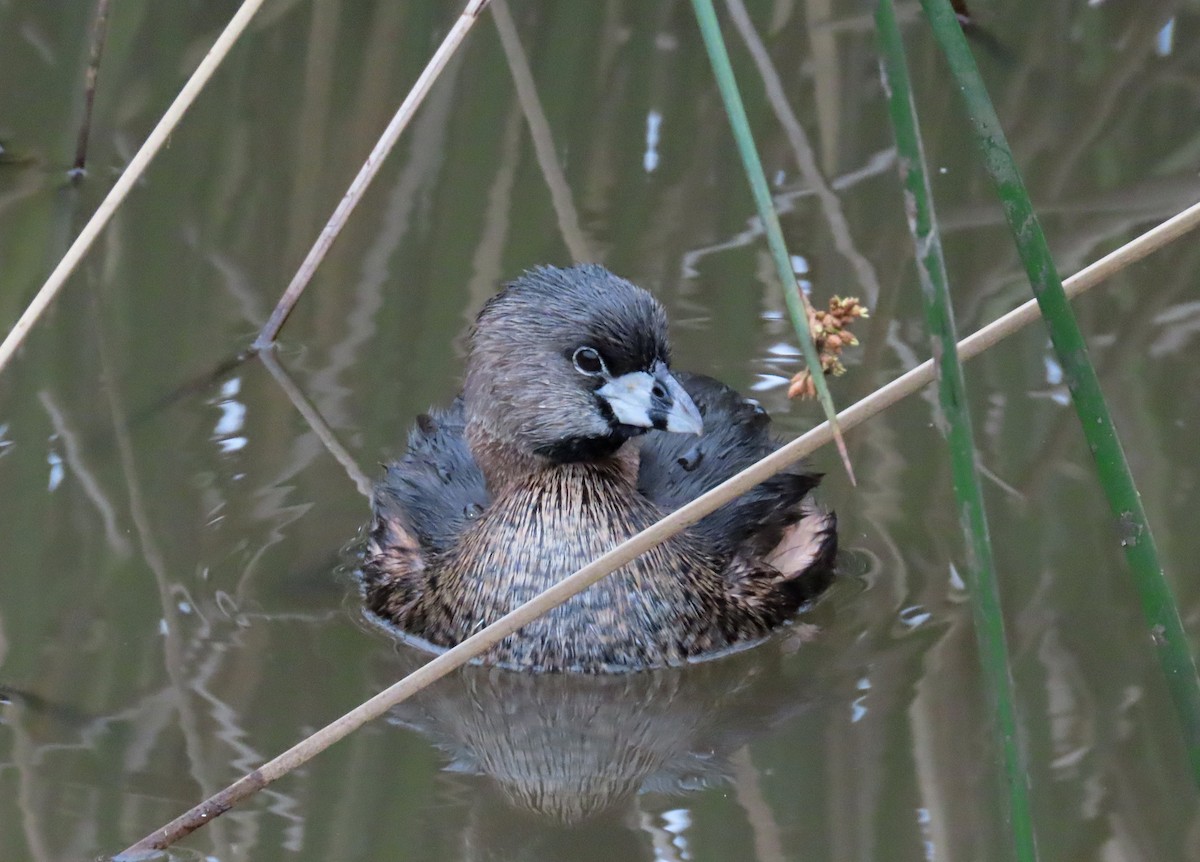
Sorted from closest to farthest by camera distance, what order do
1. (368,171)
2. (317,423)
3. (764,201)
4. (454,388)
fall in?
(764,201) → (368,171) → (317,423) → (454,388)

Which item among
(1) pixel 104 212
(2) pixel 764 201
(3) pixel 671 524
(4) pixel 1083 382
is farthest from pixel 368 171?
(4) pixel 1083 382

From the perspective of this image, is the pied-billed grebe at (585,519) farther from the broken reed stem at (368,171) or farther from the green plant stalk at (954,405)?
the green plant stalk at (954,405)

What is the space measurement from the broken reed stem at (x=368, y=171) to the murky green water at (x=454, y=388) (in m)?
0.13

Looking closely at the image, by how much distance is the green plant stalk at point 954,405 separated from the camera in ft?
6.21

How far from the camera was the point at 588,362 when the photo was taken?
3977mm

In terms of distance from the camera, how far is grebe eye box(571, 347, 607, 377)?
3967mm

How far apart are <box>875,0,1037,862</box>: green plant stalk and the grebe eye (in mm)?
1930

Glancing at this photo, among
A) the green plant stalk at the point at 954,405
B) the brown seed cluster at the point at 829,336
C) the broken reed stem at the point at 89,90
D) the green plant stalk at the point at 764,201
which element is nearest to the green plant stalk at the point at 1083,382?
the green plant stalk at the point at 954,405

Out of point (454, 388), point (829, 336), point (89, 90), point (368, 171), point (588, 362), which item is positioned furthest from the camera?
point (89, 90)

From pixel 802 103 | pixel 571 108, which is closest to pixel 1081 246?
pixel 802 103

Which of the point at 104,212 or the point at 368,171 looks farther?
the point at 368,171

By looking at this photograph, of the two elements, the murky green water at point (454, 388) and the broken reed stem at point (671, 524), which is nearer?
Answer: the broken reed stem at point (671, 524)

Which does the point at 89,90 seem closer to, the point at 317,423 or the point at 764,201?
the point at 317,423

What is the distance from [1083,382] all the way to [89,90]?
15.6 feet
